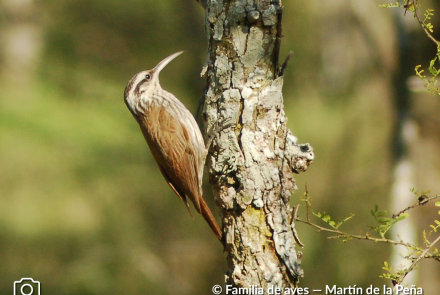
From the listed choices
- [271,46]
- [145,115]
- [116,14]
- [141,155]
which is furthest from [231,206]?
[116,14]

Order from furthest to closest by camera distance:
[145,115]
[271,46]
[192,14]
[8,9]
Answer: [8,9] < [192,14] < [145,115] < [271,46]

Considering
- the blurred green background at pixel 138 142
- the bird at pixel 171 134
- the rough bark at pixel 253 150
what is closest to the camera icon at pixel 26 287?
the blurred green background at pixel 138 142

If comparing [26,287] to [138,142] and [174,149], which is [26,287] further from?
[174,149]

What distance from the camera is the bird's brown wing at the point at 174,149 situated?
2.88 metres

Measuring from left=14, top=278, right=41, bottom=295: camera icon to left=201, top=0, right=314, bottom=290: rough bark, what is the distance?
11.9 feet

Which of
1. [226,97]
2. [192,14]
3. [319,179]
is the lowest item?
[226,97]

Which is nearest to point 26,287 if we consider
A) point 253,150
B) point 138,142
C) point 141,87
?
point 138,142

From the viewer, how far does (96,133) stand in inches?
213

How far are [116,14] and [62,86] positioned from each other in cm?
103

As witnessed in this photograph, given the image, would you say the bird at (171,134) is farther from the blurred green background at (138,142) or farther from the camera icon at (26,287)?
the camera icon at (26,287)

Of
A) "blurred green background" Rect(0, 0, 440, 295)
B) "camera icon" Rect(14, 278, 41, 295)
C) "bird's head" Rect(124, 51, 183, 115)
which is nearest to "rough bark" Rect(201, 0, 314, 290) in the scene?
"bird's head" Rect(124, 51, 183, 115)

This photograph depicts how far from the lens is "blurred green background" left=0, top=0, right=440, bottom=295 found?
5285mm

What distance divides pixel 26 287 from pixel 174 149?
340 cm

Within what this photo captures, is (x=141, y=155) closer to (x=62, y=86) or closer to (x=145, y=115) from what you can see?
(x=62, y=86)
